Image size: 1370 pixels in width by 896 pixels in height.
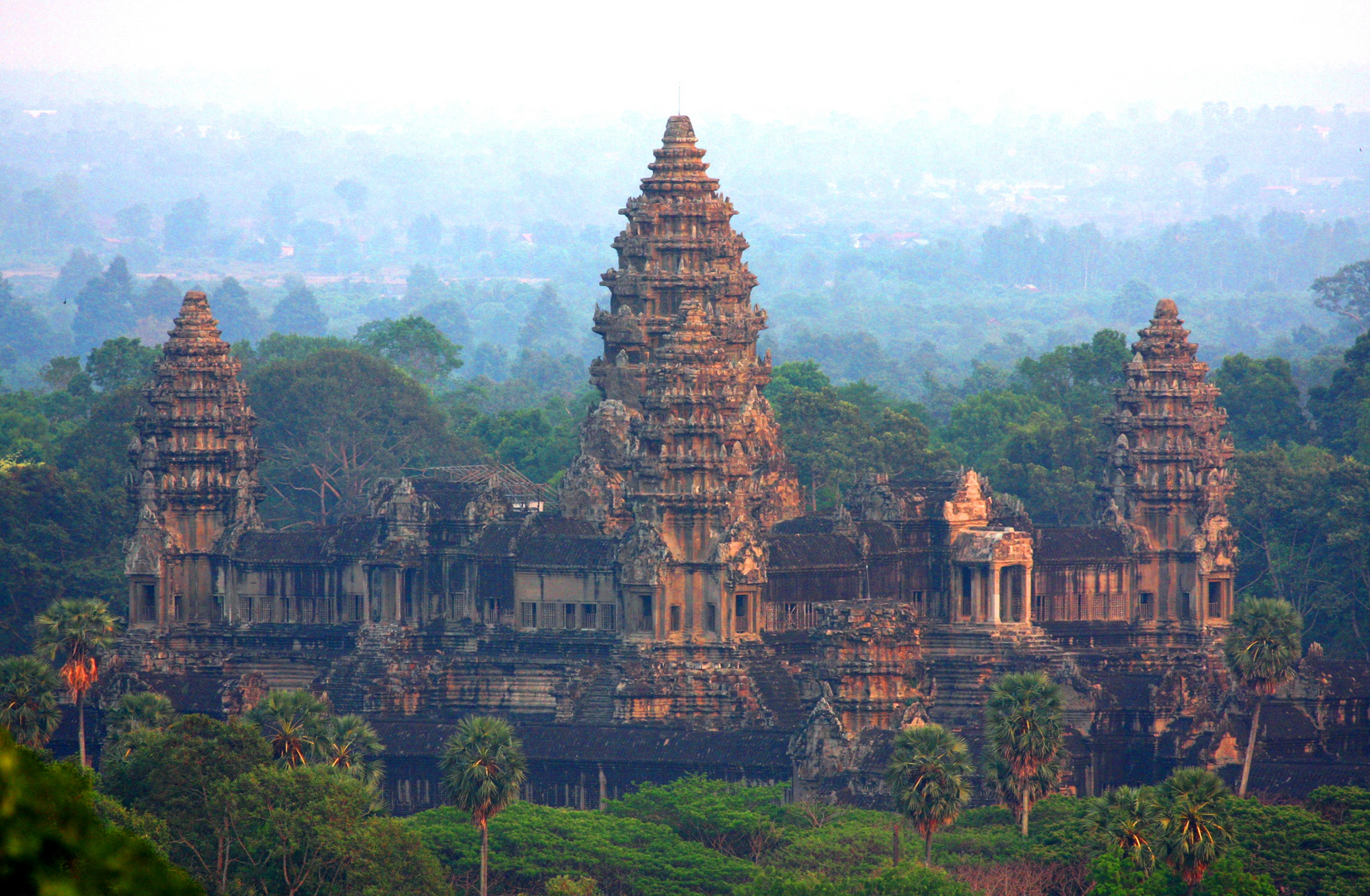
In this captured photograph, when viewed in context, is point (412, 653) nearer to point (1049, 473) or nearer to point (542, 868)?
point (542, 868)

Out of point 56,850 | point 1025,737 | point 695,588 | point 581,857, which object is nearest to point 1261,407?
point 695,588

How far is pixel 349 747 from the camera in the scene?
190ft

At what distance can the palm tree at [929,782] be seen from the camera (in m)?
52.6

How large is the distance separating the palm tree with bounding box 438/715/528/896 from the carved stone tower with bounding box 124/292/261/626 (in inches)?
970

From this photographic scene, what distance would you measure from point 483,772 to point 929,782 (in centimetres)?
816

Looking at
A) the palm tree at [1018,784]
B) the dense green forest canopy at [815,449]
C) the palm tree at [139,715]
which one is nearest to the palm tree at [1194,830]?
the palm tree at [1018,784]

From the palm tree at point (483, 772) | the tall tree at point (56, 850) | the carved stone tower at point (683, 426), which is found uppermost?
the carved stone tower at point (683, 426)

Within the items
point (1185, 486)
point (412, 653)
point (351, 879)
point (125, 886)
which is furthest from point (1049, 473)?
point (125, 886)

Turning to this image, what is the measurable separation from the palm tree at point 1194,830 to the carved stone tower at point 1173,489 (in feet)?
82.8

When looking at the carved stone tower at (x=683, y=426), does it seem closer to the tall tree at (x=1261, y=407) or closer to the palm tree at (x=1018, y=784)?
the palm tree at (x=1018, y=784)

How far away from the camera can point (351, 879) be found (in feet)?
166

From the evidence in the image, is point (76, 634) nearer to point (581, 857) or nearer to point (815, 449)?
point (581, 857)

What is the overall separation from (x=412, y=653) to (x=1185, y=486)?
2100cm

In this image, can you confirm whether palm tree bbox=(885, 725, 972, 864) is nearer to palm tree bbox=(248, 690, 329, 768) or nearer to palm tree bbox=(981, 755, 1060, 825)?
palm tree bbox=(981, 755, 1060, 825)
